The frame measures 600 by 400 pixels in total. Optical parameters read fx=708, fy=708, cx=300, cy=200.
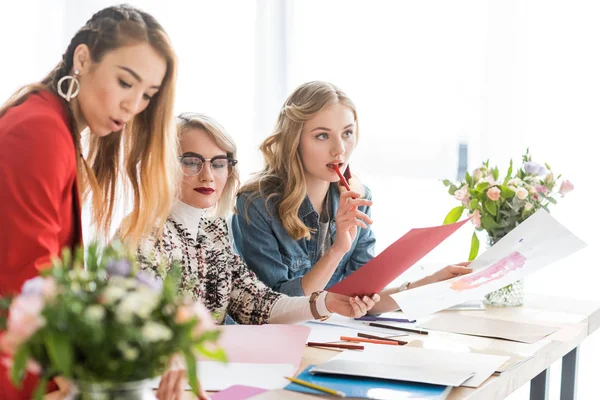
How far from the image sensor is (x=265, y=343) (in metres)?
1.29

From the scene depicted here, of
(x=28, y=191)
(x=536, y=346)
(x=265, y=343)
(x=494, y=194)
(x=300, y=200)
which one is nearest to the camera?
(x=28, y=191)

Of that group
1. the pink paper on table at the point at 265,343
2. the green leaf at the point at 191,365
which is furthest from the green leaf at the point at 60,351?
the pink paper on table at the point at 265,343

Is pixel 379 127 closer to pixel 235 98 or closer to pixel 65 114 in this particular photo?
pixel 235 98

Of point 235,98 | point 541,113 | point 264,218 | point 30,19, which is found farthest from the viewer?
point 235,98

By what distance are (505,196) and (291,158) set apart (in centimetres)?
57

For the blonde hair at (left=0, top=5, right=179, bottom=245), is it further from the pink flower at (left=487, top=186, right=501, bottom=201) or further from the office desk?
the pink flower at (left=487, top=186, right=501, bottom=201)

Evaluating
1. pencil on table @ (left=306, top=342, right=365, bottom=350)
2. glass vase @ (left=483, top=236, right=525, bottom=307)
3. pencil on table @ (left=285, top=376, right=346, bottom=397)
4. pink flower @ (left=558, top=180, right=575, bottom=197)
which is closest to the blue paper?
pencil on table @ (left=285, top=376, right=346, bottom=397)

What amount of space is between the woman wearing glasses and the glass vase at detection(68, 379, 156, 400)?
2.77 feet

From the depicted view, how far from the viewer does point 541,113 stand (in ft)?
9.04

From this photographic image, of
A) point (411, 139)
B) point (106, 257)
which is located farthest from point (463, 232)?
point (106, 257)

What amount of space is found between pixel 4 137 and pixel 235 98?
2.79m

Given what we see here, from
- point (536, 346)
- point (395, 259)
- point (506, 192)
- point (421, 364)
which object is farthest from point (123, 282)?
point (506, 192)

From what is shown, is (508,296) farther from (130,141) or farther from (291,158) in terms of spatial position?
(130,141)

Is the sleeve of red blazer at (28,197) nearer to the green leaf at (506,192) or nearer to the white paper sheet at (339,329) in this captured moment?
the white paper sheet at (339,329)
